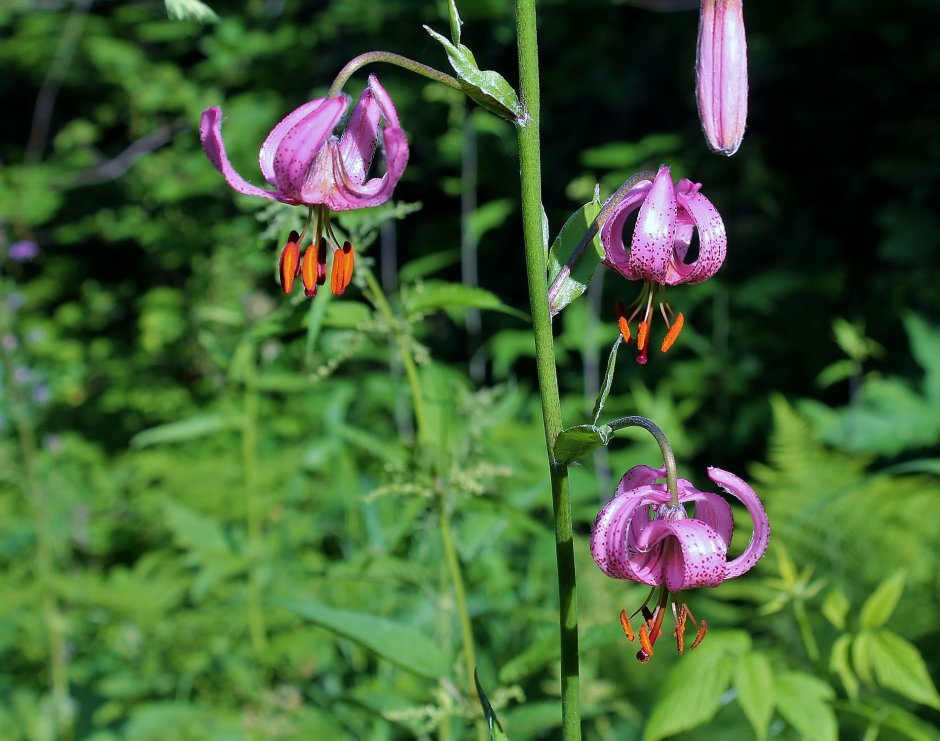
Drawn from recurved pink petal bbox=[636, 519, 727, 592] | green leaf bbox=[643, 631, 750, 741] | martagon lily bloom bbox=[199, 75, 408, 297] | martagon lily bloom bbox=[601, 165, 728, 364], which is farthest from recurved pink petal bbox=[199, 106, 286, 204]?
green leaf bbox=[643, 631, 750, 741]

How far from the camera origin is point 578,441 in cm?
76

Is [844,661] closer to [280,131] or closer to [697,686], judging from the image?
[697,686]

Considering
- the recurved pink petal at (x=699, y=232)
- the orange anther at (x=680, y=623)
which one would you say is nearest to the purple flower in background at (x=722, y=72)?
the recurved pink petal at (x=699, y=232)

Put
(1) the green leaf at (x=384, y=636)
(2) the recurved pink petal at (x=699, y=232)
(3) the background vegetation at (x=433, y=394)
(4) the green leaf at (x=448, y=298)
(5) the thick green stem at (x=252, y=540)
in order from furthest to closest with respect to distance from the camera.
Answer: (5) the thick green stem at (x=252, y=540) < (3) the background vegetation at (x=433, y=394) < (4) the green leaf at (x=448, y=298) < (1) the green leaf at (x=384, y=636) < (2) the recurved pink petal at (x=699, y=232)

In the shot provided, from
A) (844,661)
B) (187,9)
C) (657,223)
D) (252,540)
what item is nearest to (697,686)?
(844,661)

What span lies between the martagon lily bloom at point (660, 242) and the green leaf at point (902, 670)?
58 centimetres

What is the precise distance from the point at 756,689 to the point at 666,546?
1.34ft

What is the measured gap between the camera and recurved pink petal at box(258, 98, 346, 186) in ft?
2.67

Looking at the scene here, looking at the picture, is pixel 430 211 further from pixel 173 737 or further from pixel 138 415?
pixel 173 737

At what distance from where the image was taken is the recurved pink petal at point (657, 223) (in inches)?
31.9

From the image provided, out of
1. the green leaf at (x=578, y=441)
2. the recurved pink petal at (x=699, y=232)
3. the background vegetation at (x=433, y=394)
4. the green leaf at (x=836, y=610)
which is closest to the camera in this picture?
the green leaf at (x=578, y=441)

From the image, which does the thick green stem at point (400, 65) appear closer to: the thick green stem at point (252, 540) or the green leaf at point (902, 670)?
the green leaf at point (902, 670)

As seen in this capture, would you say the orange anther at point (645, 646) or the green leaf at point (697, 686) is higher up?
the orange anther at point (645, 646)

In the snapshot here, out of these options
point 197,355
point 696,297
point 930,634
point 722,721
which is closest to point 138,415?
point 197,355
